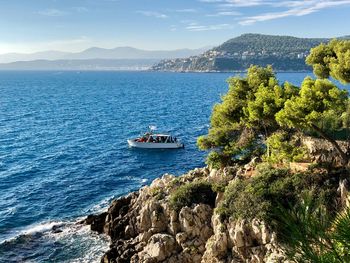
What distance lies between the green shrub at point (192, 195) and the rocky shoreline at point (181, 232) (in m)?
0.44

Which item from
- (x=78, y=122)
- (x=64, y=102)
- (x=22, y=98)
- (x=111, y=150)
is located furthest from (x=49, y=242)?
(x=22, y=98)

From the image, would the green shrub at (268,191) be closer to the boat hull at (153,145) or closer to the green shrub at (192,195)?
A: the green shrub at (192,195)

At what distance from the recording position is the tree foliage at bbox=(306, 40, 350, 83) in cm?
3397

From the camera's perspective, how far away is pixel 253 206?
30672mm

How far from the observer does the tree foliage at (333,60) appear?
34.0 meters

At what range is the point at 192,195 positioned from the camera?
115ft

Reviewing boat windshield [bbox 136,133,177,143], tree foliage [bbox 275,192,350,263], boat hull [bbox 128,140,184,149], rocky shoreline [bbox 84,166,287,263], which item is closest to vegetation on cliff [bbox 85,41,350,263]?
rocky shoreline [bbox 84,166,287,263]

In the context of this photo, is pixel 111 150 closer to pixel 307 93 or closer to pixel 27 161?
pixel 27 161

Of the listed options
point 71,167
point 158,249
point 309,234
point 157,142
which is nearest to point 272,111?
point 158,249

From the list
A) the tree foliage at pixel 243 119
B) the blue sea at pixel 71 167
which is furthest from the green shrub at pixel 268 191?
the blue sea at pixel 71 167

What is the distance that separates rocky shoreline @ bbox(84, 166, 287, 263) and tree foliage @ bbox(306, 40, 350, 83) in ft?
37.9

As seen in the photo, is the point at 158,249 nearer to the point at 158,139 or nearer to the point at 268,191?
the point at 268,191

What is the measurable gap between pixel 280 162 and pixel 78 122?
2852 inches

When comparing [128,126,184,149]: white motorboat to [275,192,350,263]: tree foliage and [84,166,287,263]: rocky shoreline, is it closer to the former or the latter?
[84,166,287,263]: rocky shoreline
